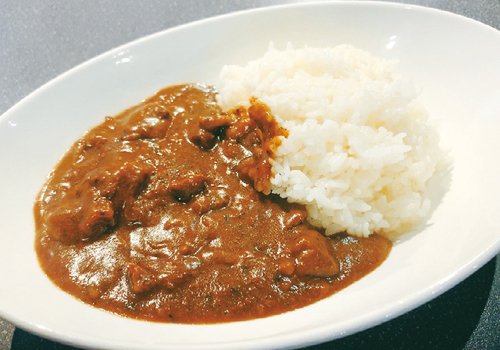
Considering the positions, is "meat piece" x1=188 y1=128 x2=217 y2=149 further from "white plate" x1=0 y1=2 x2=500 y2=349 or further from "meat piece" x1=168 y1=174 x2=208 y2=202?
"white plate" x1=0 y1=2 x2=500 y2=349

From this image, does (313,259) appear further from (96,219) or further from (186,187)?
(96,219)

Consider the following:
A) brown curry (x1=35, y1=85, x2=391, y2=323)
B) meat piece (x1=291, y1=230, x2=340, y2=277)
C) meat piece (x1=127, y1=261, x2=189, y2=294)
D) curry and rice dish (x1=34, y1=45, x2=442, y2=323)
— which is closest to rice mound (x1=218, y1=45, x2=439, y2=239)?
curry and rice dish (x1=34, y1=45, x2=442, y2=323)

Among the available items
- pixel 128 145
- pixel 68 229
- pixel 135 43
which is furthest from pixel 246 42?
pixel 68 229

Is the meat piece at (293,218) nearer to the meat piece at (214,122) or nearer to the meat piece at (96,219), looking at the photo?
the meat piece at (214,122)

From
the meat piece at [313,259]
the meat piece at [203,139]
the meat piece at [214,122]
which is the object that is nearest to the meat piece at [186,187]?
the meat piece at [203,139]

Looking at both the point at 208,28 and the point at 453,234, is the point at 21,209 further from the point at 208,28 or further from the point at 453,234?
the point at 453,234

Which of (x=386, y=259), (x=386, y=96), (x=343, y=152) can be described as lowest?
(x=386, y=259)
